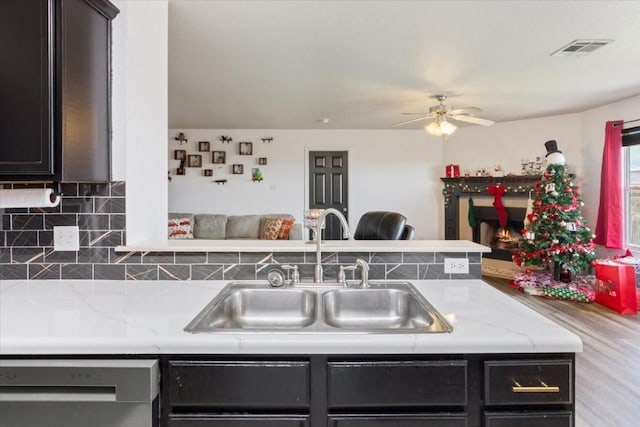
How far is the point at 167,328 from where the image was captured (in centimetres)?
107

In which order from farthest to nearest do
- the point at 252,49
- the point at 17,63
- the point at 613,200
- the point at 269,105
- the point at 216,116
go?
the point at 216,116 → the point at 269,105 → the point at 613,200 → the point at 252,49 → the point at 17,63

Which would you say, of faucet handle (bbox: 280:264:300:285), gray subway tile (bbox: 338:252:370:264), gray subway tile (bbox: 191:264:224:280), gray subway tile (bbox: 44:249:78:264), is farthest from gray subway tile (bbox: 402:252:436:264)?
gray subway tile (bbox: 44:249:78:264)

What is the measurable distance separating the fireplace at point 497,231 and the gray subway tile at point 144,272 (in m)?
5.18

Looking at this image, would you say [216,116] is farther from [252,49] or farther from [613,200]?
[613,200]

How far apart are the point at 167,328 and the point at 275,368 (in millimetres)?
329

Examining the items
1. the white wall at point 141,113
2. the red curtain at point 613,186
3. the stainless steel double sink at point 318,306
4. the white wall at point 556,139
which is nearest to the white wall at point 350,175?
the white wall at point 556,139

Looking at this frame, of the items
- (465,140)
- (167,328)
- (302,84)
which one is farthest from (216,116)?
(167,328)

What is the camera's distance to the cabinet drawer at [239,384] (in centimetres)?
99

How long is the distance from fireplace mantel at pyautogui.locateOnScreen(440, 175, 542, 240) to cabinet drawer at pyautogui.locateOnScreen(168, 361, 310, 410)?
538 centimetres

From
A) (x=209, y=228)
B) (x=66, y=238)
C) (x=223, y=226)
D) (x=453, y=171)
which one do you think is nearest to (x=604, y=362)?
(x=66, y=238)

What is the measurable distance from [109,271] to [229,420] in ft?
3.32

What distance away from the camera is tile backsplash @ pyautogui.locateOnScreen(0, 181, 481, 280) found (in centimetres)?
167

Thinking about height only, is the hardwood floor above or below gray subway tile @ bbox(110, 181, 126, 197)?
below

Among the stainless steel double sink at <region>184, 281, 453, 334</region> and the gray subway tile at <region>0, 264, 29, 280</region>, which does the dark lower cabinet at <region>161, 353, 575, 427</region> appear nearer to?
the stainless steel double sink at <region>184, 281, 453, 334</region>
